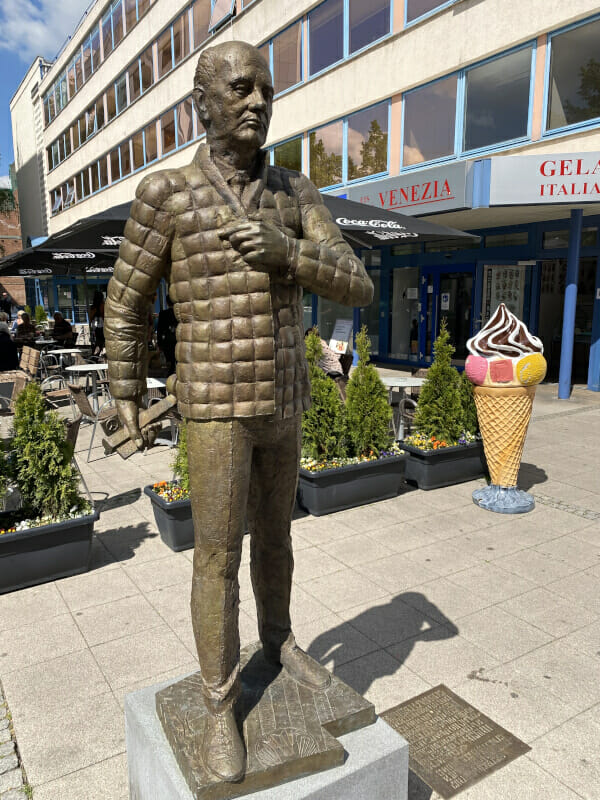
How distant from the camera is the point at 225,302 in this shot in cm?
223

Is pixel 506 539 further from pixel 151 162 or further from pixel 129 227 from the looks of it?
pixel 151 162

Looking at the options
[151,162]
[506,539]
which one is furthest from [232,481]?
[151,162]

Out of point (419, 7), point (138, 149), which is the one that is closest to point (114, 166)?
point (138, 149)

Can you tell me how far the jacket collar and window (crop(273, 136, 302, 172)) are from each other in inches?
571

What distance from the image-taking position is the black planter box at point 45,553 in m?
4.40

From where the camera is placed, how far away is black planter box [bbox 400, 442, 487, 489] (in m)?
6.46

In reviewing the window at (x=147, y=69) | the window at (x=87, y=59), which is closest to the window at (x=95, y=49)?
the window at (x=87, y=59)

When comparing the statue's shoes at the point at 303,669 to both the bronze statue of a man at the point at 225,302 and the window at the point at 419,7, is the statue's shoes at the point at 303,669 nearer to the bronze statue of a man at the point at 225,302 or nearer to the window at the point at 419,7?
the bronze statue of a man at the point at 225,302

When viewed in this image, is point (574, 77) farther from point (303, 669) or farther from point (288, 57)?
point (303, 669)

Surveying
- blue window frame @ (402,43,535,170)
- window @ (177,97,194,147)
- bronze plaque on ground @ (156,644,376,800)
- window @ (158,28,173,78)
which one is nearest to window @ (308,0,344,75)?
blue window frame @ (402,43,535,170)

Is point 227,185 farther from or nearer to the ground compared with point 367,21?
nearer to the ground

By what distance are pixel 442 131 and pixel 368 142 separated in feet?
7.11

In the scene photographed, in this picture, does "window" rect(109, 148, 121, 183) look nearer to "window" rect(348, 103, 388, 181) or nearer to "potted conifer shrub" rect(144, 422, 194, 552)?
"window" rect(348, 103, 388, 181)

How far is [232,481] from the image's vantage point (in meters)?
2.34
